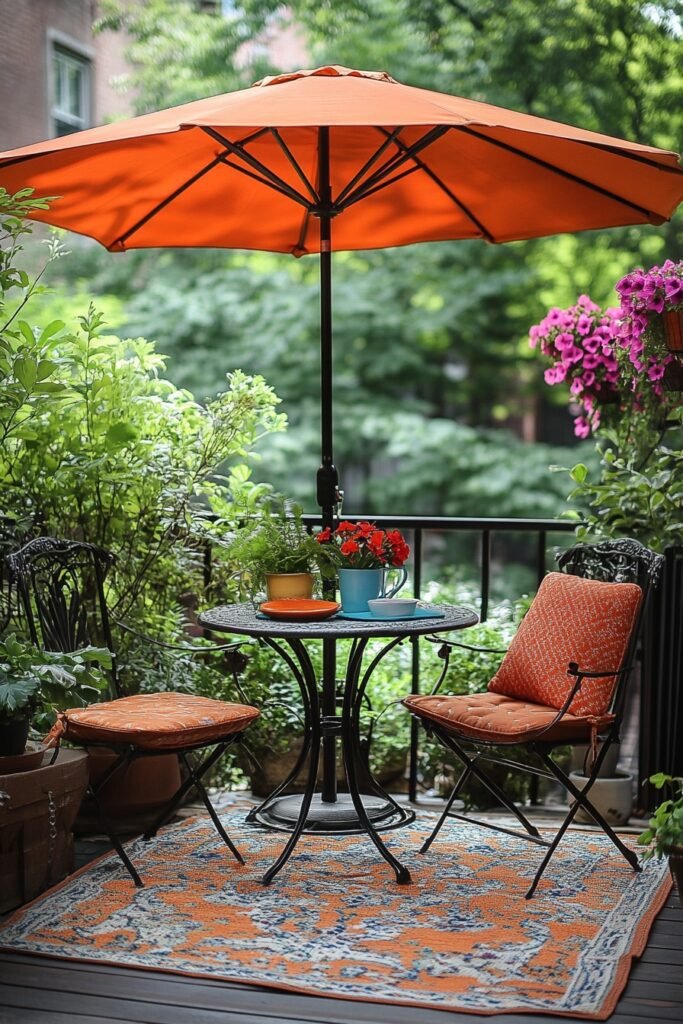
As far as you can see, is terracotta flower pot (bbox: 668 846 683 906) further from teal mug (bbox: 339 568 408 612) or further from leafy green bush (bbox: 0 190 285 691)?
leafy green bush (bbox: 0 190 285 691)

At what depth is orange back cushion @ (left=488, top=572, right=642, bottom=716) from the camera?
3543 mm

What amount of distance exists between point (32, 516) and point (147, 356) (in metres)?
0.75

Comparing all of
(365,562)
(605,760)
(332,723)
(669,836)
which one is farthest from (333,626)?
(605,760)

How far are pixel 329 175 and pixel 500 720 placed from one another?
192 centimetres

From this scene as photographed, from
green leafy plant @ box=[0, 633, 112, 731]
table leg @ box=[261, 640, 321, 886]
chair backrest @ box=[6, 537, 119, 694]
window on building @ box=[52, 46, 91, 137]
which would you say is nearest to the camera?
green leafy plant @ box=[0, 633, 112, 731]

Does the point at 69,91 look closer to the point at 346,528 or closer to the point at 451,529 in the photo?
the point at 451,529

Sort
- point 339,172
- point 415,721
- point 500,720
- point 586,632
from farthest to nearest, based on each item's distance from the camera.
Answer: point 415,721 < point 339,172 < point 586,632 < point 500,720

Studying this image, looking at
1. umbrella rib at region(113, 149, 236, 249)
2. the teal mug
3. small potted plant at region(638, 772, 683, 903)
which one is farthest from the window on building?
small potted plant at region(638, 772, 683, 903)

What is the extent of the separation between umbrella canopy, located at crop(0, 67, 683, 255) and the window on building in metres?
8.51

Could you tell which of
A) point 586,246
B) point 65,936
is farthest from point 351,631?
point 586,246

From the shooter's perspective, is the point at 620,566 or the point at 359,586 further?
the point at 620,566

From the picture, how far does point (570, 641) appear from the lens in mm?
3646

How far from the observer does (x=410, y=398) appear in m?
14.0

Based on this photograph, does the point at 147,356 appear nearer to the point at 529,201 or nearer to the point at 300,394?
the point at 529,201
